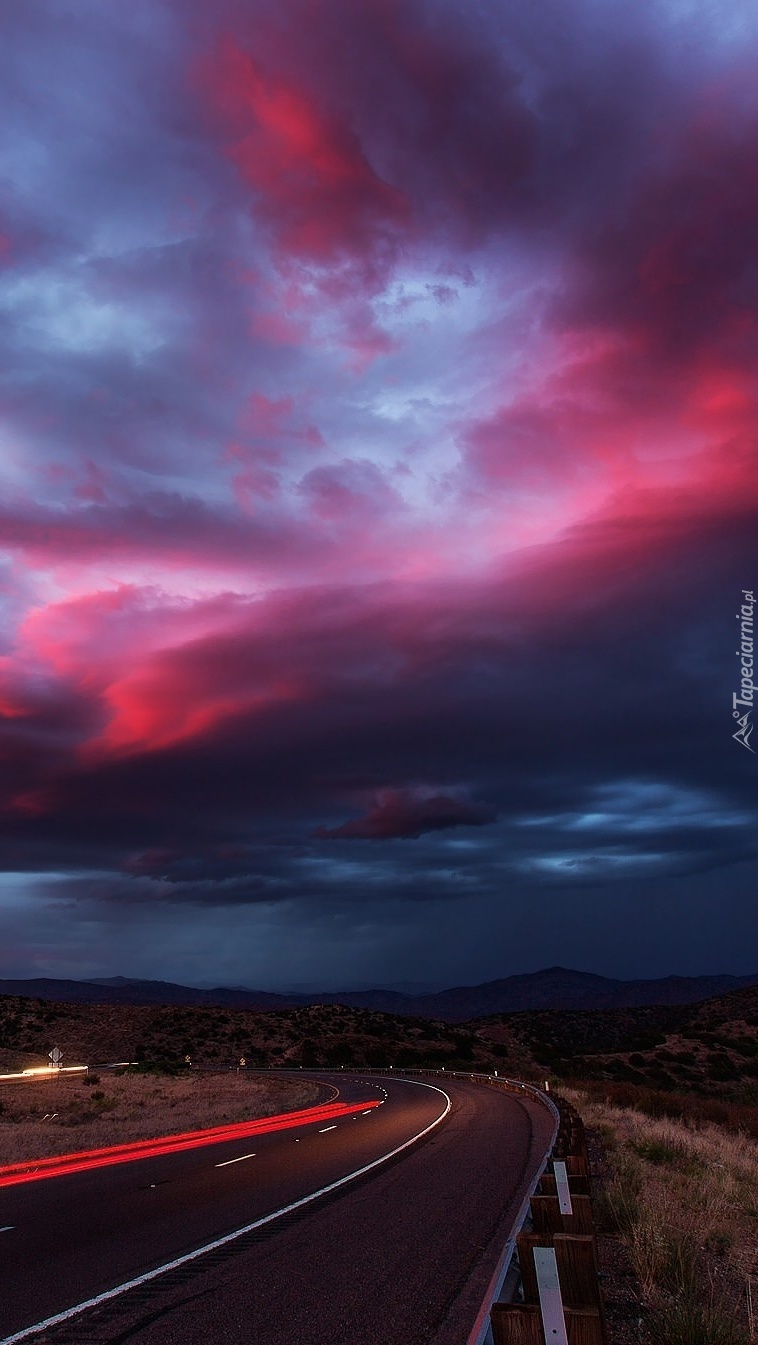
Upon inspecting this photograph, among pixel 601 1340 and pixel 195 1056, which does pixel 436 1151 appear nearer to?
pixel 601 1340

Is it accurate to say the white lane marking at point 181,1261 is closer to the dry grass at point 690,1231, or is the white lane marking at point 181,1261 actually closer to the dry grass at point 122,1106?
the dry grass at point 690,1231

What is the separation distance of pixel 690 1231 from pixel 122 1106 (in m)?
28.5

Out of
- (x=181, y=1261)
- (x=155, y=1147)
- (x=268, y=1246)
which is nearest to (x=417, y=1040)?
(x=155, y=1147)

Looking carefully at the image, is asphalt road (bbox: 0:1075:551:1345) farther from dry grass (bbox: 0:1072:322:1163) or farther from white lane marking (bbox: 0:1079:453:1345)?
dry grass (bbox: 0:1072:322:1163)

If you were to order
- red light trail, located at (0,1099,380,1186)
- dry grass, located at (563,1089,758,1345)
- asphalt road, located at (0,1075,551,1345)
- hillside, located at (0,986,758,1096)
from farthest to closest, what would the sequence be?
hillside, located at (0,986,758,1096)
red light trail, located at (0,1099,380,1186)
asphalt road, located at (0,1075,551,1345)
dry grass, located at (563,1089,758,1345)

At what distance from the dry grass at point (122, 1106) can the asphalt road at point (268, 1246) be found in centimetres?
649

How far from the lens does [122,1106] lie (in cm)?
3381

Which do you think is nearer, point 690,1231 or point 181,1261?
point 181,1261

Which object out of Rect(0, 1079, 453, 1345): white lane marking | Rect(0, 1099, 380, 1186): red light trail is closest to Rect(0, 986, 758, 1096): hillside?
Rect(0, 1099, 380, 1186): red light trail

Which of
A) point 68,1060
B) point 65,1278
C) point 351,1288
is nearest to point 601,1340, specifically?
point 351,1288

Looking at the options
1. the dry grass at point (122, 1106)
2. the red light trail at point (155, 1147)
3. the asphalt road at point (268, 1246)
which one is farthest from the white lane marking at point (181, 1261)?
the dry grass at point (122, 1106)

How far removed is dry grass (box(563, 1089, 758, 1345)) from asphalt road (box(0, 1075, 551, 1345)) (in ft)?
4.74

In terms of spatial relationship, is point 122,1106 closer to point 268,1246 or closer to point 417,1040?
point 268,1246

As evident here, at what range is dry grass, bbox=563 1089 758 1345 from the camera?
6.53m
